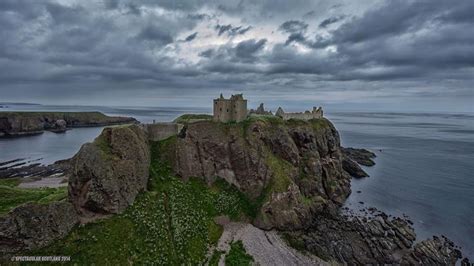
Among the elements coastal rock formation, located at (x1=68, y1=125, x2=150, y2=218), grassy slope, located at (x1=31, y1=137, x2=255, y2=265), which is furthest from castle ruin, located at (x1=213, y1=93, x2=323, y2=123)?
coastal rock formation, located at (x1=68, y1=125, x2=150, y2=218)

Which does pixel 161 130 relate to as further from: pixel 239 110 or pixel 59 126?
pixel 59 126

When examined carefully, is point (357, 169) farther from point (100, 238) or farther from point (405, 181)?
point (100, 238)

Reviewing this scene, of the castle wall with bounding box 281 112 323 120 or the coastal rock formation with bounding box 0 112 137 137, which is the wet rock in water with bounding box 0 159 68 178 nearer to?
the castle wall with bounding box 281 112 323 120

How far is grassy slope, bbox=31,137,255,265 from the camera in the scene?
33.1m

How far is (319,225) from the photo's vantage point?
4997 cm

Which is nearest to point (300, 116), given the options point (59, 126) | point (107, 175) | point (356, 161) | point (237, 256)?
point (237, 256)

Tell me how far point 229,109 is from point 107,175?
28536 millimetres

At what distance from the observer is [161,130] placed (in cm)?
5762

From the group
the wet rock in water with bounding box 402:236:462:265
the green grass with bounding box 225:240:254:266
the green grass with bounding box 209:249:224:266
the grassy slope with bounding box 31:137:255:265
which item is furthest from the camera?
the wet rock in water with bounding box 402:236:462:265

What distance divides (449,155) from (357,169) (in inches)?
2621

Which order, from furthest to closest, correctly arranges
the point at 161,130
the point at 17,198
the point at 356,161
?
the point at 356,161
the point at 161,130
the point at 17,198

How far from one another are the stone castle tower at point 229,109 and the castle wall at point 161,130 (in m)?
8.28

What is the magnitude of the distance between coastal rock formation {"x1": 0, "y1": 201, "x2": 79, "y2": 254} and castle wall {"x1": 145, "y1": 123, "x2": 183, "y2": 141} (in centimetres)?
2324

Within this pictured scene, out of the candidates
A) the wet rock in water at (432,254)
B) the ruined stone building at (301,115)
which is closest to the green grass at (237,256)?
the wet rock in water at (432,254)
